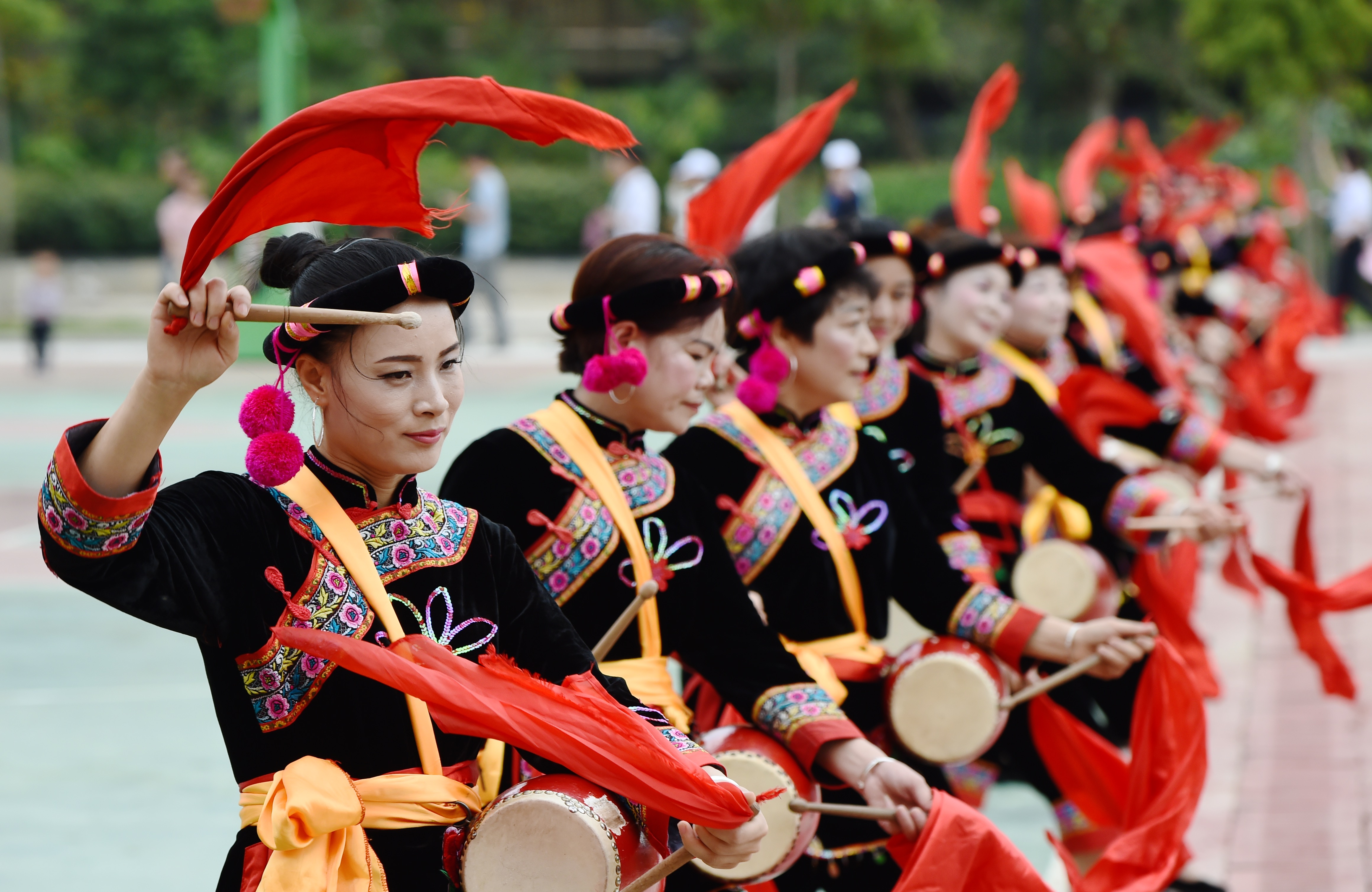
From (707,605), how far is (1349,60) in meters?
19.0

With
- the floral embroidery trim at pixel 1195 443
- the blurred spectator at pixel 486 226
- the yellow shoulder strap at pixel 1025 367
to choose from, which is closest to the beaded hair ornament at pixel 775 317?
the yellow shoulder strap at pixel 1025 367

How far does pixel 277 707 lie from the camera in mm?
2043

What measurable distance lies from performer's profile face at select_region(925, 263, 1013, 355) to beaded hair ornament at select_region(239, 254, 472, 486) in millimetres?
2345

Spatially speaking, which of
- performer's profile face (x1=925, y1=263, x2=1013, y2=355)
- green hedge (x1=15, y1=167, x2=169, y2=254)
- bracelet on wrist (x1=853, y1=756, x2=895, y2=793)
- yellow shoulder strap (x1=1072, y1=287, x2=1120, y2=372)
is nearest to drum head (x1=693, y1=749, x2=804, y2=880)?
bracelet on wrist (x1=853, y1=756, x2=895, y2=793)

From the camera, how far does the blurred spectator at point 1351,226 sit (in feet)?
58.4

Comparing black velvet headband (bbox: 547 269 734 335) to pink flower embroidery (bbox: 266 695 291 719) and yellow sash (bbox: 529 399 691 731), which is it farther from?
pink flower embroidery (bbox: 266 695 291 719)

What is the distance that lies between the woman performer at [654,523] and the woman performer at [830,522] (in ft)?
0.79

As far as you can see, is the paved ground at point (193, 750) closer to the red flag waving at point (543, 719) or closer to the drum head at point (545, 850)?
the red flag waving at point (543, 719)

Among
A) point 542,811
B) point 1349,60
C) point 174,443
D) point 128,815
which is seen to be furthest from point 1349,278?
point 542,811

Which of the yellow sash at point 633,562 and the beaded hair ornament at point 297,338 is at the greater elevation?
the beaded hair ornament at point 297,338

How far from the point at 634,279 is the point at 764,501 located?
1.75ft

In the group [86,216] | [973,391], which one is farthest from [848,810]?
[86,216]

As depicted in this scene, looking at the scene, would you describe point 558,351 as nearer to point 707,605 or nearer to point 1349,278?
point 707,605

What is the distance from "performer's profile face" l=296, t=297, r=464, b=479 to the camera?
2.09 metres
